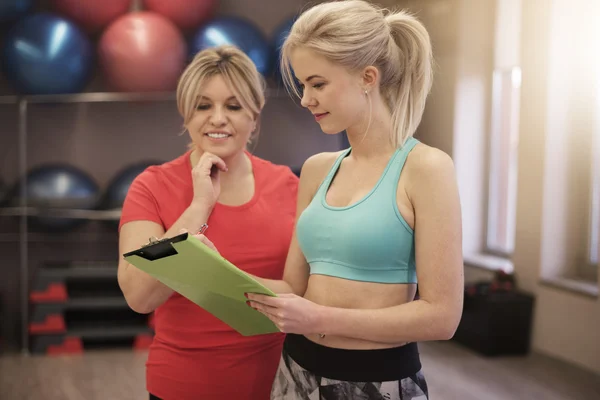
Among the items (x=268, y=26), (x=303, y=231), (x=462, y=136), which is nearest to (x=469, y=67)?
(x=462, y=136)

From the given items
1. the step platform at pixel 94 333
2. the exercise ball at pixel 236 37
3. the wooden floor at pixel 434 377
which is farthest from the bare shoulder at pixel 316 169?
the step platform at pixel 94 333

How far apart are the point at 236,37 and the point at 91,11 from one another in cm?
97

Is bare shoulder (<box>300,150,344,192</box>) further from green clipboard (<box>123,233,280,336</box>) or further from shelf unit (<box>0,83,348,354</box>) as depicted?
shelf unit (<box>0,83,348,354</box>)

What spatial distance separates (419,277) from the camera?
123 cm

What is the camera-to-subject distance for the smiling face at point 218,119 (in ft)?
5.50

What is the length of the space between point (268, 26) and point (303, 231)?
4.18 m

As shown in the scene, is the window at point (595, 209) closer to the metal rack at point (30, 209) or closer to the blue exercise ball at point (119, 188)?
the metal rack at point (30, 209)

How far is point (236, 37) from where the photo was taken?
14.2ft

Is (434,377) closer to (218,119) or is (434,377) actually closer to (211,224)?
(211,224)

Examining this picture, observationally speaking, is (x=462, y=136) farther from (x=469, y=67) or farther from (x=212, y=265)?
(x=212, y=265)

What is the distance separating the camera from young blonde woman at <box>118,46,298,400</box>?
1.61 metres

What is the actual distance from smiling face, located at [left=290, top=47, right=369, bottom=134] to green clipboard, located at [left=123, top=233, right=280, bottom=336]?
1.07 feet

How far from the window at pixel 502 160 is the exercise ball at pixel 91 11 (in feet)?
8.70

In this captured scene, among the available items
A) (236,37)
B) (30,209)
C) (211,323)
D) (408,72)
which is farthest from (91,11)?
(408,72)
